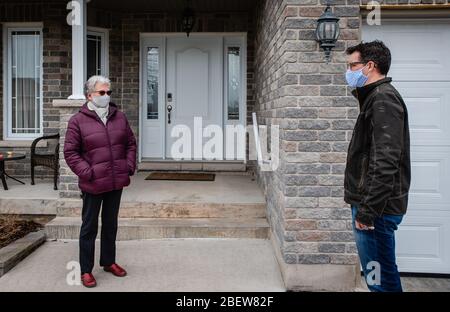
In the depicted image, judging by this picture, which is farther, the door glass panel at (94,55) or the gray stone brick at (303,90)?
the door glass panel at (94,55)

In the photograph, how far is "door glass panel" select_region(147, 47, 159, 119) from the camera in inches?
296

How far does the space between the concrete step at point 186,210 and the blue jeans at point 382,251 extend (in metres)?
2.56

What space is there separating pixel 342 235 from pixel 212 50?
4606 millimetres

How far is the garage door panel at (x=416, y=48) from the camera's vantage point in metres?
3.88

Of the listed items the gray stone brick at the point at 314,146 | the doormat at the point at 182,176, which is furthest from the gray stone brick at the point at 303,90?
the doormat at the point at 182,176

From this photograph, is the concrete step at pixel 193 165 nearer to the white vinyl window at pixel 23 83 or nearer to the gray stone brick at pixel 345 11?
the white vinyl window at pixel 23 83

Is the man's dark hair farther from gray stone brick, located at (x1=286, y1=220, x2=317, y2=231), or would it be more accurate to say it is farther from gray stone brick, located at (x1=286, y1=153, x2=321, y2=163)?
gray stone brick, located at (x1=286, y1=220, x2=317, y2=231)

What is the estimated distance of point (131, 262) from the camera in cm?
417

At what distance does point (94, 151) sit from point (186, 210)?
1.79 m

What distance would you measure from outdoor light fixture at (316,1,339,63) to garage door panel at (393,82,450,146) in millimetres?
791

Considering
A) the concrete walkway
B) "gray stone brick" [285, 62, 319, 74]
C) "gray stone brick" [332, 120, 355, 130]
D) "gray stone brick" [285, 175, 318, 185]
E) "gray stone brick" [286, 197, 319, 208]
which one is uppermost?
"gray stone brick" [285, 62, 319, 74]

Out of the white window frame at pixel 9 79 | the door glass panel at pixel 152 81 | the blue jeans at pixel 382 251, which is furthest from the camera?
the door glass panel at pixel 152 81

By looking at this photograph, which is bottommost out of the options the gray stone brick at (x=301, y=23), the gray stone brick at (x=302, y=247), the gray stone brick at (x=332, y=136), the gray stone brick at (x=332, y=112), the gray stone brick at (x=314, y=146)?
the gray stone brick at (x=302, y=247)

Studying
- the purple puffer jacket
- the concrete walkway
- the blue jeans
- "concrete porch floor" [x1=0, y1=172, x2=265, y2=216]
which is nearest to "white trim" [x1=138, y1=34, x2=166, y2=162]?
"concrete porch floor" [x1=0, y1=172, x2=265, y2=216]
